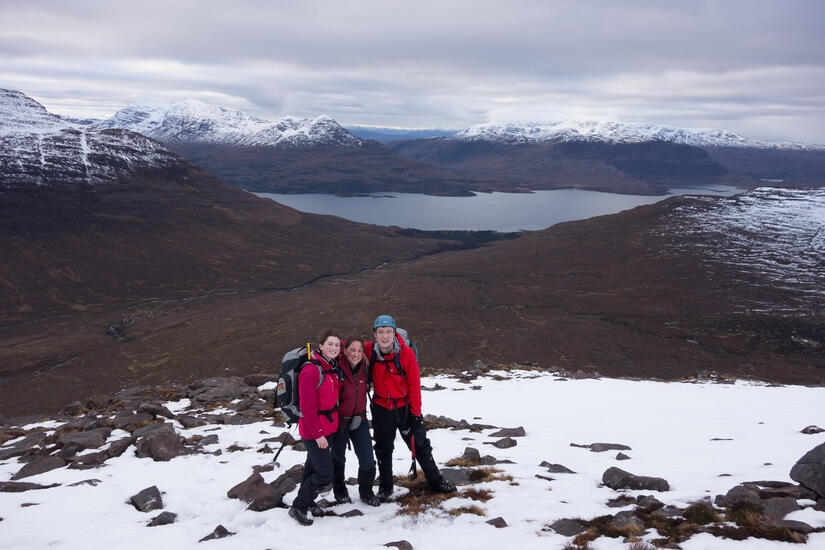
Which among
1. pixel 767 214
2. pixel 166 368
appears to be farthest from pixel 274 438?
pixel 767 214

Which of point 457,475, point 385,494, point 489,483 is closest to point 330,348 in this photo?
point 385,494

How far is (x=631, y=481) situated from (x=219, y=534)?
6.62m

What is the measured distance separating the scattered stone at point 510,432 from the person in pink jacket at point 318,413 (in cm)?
647

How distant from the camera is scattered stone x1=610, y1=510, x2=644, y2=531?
598cm

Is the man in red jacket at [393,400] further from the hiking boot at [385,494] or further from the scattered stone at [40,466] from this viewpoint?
the scattered stone at [40,466]

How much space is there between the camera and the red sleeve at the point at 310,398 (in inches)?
259

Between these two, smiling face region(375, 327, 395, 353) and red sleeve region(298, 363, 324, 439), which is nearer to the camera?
red sleeve region(298, 363, 324, 439)

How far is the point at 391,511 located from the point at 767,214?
149 meters

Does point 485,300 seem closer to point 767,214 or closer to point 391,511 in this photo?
point 391,511

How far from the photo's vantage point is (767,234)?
359ft

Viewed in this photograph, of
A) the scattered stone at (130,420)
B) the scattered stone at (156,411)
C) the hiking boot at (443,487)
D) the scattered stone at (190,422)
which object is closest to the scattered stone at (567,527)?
the hiking boot at (443,487)

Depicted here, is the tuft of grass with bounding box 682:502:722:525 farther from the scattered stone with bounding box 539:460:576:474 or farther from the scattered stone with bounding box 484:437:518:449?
the scattered stone with bounding box 484:437:518:449

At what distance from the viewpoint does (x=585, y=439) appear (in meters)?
11.8

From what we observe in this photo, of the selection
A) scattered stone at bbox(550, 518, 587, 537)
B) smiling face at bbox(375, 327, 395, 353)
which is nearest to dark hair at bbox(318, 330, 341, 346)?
smiling face at bbox(375, 327, 395, 353)
